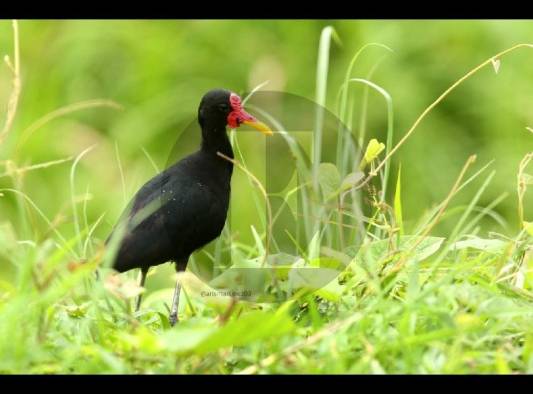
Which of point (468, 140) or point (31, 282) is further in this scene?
point (468, 140)

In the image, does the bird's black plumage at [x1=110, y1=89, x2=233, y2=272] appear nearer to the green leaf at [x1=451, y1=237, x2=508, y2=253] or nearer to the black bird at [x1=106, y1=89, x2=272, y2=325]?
the black bird at [x1=106, y1=89, x2=272, y2=325]

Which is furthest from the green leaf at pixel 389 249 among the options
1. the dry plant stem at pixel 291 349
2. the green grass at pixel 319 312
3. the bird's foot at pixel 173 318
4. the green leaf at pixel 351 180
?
the bird's foot at pixel 173 318

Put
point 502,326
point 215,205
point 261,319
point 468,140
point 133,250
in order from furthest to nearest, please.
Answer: point 468,140 → point 215,205 → point 133,250 → point 502,326 → point 261,319

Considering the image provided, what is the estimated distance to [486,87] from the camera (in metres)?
6.59

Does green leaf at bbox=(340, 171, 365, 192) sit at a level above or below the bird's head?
below

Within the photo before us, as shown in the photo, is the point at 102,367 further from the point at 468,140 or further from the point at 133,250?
the point at 468,140

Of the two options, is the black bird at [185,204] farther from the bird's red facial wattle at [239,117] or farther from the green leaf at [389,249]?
the green leaf at [389,249]

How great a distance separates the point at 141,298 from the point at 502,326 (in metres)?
1.26

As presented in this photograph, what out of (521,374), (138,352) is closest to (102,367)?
(138,352)

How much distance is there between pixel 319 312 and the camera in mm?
2910

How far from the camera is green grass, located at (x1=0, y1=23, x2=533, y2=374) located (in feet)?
8.16

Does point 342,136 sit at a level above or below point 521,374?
above

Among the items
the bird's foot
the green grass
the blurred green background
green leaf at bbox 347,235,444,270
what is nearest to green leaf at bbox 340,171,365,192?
the green grass

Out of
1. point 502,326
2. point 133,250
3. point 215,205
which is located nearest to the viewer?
point 502,326
